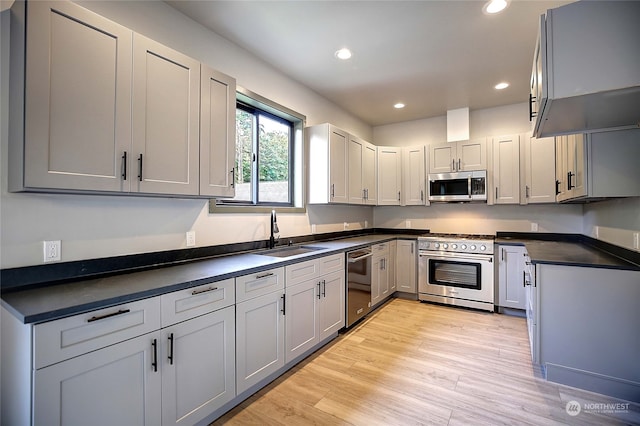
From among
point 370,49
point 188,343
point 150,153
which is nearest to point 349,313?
point 188,343

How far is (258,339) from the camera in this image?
2168mm

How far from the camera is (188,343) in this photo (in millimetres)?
1699

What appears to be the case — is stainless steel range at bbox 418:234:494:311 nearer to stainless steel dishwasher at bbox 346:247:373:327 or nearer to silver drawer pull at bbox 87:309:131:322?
stainless steel dishwasher at bbox 346:247:373:327

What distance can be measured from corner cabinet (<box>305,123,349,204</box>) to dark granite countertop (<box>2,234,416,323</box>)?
145 cm

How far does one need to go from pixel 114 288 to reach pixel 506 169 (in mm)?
4537

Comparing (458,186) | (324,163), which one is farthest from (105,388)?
(458,186)

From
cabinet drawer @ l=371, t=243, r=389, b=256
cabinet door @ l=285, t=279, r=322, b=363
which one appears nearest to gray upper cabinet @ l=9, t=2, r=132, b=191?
cabinet door @ l=285, t=279, r=322, b=363

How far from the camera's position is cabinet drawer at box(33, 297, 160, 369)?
1184 mm

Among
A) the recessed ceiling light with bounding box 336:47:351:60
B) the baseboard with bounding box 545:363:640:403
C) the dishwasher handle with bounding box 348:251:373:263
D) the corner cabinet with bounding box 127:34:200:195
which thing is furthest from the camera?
the dishwasher handle with bounding box 348:251:373:263

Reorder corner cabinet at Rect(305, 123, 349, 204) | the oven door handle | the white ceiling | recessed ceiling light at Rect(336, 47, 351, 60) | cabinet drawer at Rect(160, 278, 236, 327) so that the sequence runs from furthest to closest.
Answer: the oven door handle, corner cabinet at Rect(305, 123, 349, 204), recessed ceiling light at Rect(336, 47, 351, 60), the white ceiling, cabinet drawer at Rect(160, 278, 236, 327)

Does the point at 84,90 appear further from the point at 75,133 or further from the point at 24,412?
the point at 24,412

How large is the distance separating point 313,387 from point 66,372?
160cm

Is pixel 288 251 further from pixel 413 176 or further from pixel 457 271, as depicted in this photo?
pixel 413 176

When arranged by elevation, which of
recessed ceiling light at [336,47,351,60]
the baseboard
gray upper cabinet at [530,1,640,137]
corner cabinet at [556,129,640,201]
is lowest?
the baseboard
